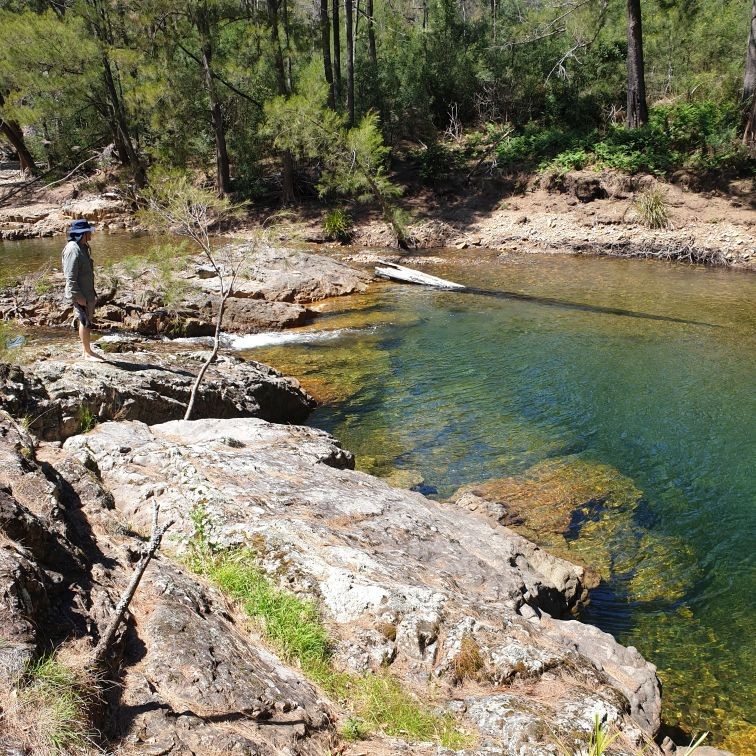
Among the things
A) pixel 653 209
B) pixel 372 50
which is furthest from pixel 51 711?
pixel 372 50

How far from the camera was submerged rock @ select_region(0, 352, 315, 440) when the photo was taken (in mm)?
6660

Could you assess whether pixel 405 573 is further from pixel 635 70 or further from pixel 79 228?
pixel 635 70

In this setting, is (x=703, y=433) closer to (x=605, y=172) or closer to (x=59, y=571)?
(x=59, y=571)

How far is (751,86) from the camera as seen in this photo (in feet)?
68.9

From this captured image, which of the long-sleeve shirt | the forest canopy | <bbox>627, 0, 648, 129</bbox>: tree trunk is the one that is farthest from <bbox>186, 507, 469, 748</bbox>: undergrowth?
<bbox>627, 0, 648, 129</bbox>: tree trunk

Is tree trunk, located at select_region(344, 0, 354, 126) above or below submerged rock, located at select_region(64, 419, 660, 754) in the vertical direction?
above

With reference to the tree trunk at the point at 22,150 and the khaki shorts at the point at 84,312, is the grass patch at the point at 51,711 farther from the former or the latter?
the tree trunk at the point at 22,150

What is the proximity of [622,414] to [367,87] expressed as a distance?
24.5 m

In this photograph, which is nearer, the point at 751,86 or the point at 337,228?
the point at 751,86

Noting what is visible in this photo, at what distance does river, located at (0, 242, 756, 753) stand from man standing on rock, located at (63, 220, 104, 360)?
369 cm

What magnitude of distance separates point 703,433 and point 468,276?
35.3 feet

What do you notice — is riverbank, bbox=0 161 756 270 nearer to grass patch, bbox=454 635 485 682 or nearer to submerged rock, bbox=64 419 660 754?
submerged rock, bbox=64 419 660 754

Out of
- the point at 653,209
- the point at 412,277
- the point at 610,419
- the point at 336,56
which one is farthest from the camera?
the point at 336,56

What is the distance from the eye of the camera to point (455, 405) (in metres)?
10.2
